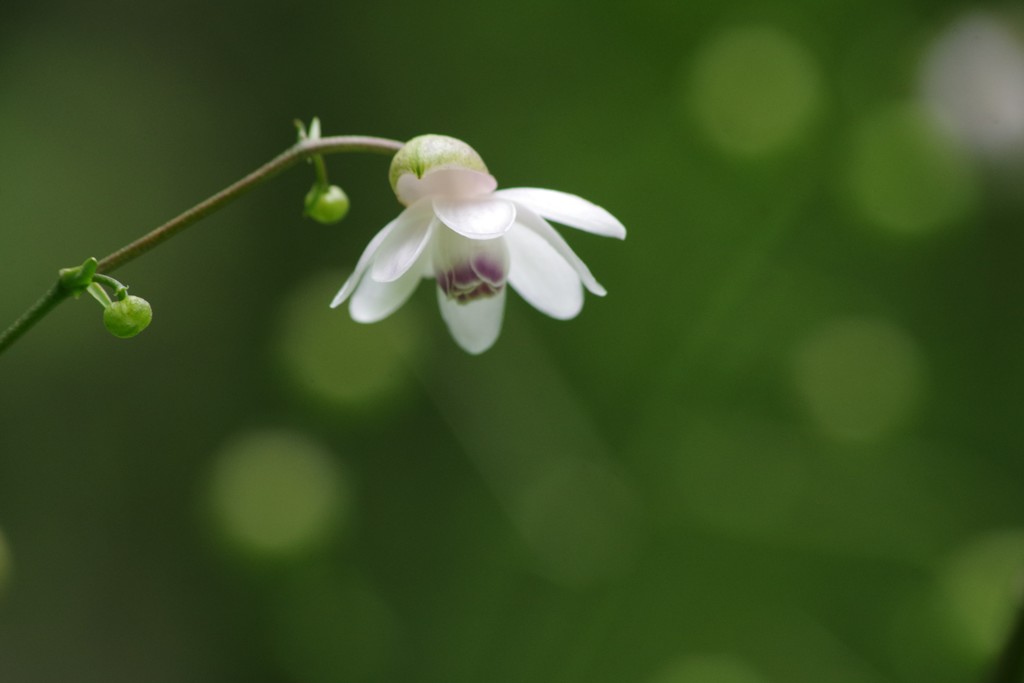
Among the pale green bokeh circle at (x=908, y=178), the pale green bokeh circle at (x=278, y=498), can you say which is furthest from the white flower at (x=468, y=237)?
the pale green bokeh circle at (x=908, y=178)

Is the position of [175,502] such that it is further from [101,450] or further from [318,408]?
[318,408]

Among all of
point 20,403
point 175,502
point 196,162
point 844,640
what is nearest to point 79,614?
point 175,502

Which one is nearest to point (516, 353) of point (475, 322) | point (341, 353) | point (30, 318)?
point (341, 353)

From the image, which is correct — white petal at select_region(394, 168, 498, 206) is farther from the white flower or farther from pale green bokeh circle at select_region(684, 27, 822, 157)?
pale green bokeh circle at select_region(684, 27, 822, 157)

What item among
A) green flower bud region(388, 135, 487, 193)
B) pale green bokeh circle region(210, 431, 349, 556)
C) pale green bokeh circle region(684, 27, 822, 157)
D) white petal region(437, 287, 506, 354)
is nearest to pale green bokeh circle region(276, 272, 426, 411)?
pale green bokeh circle region(210, 431, 349, 556)

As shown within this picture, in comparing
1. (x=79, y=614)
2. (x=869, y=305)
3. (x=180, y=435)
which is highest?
(x=869, y=305)

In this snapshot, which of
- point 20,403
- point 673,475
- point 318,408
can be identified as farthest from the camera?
point 20,403

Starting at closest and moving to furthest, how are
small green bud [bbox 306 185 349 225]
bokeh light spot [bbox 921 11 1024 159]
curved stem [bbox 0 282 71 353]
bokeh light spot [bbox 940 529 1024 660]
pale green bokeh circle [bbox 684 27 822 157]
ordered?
curved stem [bbox 0 282 71 353] → small green bud [bbox 306 185 349 225] → bokeh light spot [bbox 940 529 1024 660] → pale green bokeh circle [bbox 684 27 822 157] → bokeh light spot [bbox 921 11 1024 159]
